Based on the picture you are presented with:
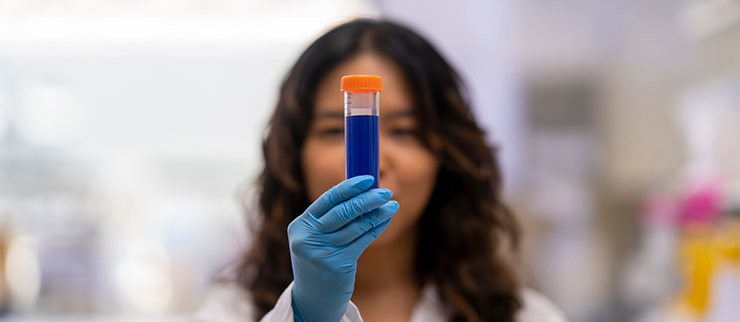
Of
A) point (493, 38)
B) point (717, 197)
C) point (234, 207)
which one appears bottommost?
point (234, 207)

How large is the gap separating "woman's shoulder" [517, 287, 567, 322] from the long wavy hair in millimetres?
29

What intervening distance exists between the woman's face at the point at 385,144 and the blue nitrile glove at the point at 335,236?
9cm

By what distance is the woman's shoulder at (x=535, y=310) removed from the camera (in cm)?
92

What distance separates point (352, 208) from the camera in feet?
1.65

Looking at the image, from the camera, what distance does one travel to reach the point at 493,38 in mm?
1452

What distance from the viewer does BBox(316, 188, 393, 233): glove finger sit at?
50cm

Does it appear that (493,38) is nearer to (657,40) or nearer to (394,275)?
(394,275)

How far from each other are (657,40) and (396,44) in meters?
2.60

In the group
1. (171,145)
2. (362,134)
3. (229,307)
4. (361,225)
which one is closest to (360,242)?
(361,225)

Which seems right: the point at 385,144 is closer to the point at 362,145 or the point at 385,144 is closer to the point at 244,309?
the point at 362,145

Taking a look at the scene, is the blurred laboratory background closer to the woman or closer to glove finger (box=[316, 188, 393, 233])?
the woman

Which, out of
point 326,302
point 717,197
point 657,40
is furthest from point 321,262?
point 657,40

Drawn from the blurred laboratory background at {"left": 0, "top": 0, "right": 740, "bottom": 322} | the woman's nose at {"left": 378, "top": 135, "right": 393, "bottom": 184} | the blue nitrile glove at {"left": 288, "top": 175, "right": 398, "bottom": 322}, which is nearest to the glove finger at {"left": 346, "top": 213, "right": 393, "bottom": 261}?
the blue nitrile glove at {"left": 288, "top": 175, "right": 398, "bottom": 322}

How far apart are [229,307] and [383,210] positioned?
481 millimetres
